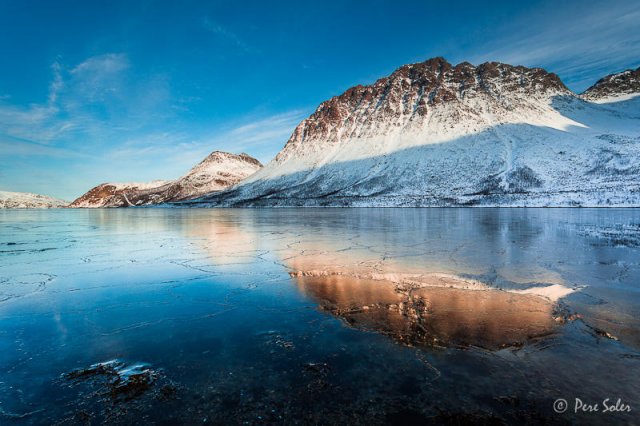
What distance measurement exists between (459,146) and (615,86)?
402 feet

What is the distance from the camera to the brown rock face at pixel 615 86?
158500mm

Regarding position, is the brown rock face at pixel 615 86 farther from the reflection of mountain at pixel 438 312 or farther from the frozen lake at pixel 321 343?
the reflection of mountain at pixel 438 312

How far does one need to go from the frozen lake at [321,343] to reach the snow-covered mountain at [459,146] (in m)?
75.2

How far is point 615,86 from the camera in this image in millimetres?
165875

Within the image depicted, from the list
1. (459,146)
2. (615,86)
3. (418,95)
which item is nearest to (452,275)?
(459,146)

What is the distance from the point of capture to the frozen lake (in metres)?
3.77

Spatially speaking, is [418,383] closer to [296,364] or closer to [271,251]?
[296,364]

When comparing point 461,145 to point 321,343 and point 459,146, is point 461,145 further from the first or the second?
point 321,343

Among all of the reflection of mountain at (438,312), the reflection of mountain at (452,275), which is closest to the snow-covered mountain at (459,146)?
the reflection of mountain at (452,275)

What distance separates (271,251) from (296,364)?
408 inches

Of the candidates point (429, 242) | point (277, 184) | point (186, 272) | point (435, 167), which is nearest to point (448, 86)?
point (435, 167)

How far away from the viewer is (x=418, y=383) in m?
4.16

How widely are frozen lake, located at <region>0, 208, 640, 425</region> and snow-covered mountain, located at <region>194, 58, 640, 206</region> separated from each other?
75.2 meters

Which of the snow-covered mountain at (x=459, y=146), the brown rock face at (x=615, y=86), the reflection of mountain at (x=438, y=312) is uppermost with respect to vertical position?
the brown rock face at (x=615, y=86)
